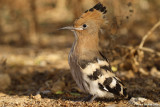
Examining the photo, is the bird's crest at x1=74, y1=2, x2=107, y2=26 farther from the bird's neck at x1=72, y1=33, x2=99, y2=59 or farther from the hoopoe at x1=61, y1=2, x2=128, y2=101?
the bird's neck at x1=72, y1=33, x2=99, y2=59

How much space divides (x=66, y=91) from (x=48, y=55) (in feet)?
8.11

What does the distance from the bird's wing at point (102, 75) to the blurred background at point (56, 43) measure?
63 centimetres

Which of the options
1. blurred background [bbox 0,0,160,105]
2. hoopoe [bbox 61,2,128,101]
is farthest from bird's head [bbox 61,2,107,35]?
blurred background [bbox 0,0,160,105]

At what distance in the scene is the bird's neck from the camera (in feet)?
12.3

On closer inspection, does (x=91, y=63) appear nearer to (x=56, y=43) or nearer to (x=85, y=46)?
(x=85, y=46)

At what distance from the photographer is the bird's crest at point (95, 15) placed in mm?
3793

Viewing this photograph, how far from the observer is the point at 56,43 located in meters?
8.75

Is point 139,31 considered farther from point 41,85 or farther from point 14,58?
point 41,85

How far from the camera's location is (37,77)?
18.8ft

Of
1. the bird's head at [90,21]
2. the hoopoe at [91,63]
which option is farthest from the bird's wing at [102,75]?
the bird's head at [90,21]

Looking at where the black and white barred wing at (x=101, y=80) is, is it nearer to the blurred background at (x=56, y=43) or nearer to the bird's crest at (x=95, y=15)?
the bird's crest at (x=95, y=15)

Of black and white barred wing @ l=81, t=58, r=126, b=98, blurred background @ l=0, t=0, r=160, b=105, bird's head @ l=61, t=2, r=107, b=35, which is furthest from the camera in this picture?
blurred background @ l=0, t=0, r=160, b=105

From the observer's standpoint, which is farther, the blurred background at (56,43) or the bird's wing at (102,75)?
the blurred background at (56,43)

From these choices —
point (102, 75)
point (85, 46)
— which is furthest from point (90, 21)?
point (102, 75)
